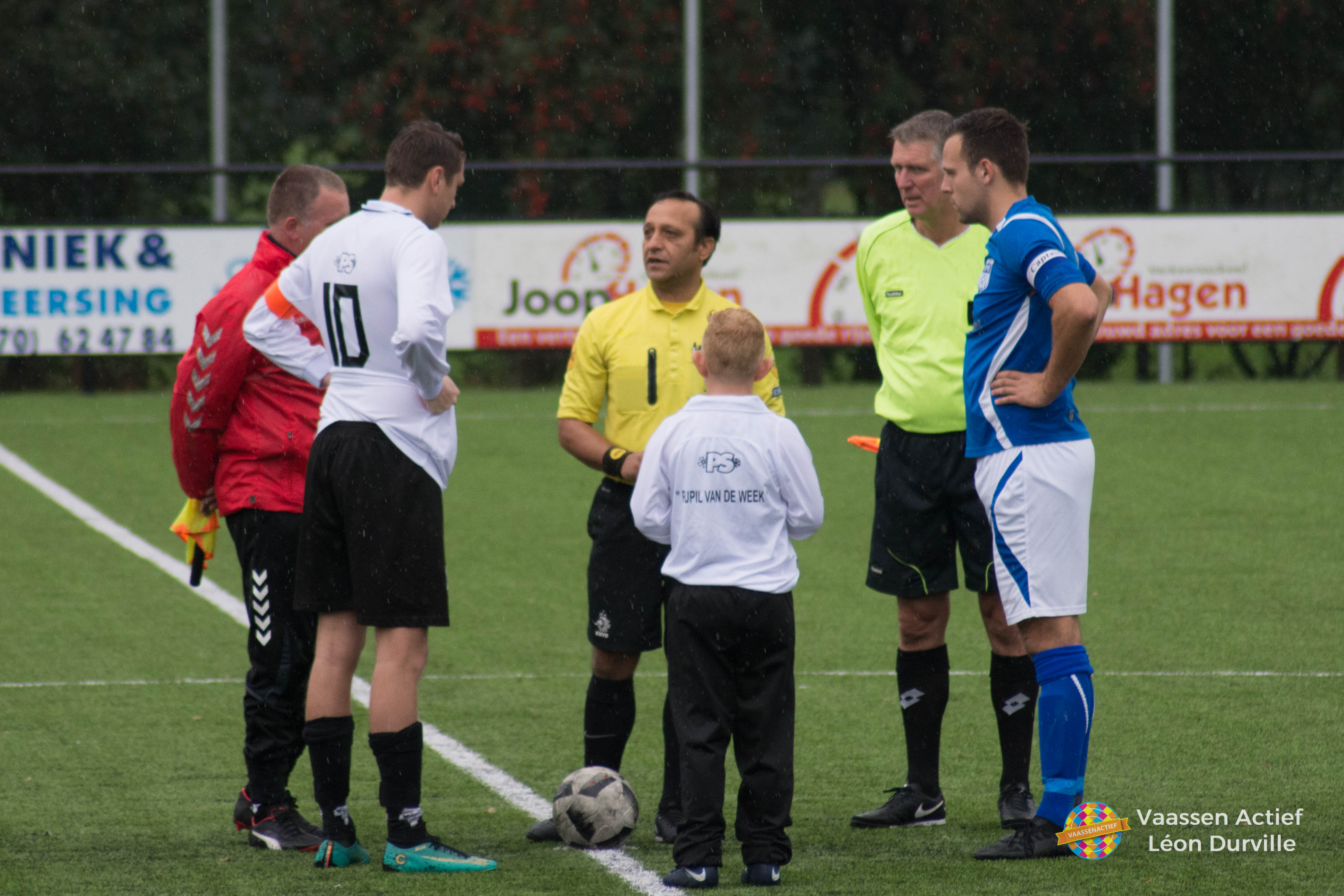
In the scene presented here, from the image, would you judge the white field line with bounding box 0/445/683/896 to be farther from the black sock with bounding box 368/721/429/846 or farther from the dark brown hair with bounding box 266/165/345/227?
the dark brown hair with bounding box 266/165/345/227

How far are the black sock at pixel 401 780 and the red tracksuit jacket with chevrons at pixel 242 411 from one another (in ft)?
2.85

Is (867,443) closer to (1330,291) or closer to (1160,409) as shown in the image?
(1160,409)

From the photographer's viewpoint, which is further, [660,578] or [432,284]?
[660,578]

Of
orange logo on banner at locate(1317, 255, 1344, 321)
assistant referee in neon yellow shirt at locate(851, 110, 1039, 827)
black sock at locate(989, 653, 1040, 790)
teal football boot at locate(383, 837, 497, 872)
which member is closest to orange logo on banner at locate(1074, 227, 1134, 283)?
orange logo on banner at locate(1317, 255, 1344, 321)

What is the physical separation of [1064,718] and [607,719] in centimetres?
141

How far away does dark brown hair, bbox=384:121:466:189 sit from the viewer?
5090mm

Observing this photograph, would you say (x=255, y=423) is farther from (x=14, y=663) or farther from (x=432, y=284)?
(x=14, y=663)

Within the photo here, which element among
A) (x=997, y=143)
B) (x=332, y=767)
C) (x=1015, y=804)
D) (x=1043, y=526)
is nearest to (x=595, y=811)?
(x=332, y=767)

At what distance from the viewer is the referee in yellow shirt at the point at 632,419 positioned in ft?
17.7

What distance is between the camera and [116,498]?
1252 centimetres

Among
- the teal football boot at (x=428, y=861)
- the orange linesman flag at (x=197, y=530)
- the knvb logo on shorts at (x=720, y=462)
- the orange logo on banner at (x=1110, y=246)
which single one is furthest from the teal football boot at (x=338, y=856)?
the orange logo on banner at (x=1110, y=246)

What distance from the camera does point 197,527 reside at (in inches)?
227

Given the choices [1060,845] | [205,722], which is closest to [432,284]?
[1060,845]

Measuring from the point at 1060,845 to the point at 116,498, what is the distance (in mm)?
8979
